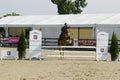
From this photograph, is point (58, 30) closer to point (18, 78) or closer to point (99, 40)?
point (99, 40)

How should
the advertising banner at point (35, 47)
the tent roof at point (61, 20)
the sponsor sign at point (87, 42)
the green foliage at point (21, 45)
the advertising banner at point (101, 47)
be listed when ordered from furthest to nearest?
the tent roof at point (61, 20) < the sponsor sign at point (87, 42) < the green foliage at point (21, 45) < the advertising banner at point (35, 47) < the advertising banner at point (101, 47)

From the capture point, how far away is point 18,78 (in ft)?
44.8

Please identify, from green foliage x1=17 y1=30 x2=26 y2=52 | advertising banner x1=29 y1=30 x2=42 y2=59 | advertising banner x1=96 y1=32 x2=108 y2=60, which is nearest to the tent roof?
advertising banner x1=96 y1=32 x2=108 y2=60

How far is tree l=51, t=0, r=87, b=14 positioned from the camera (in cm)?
6819

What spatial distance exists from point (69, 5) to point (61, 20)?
1049 inches

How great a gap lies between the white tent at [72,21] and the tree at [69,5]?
66.5 feet

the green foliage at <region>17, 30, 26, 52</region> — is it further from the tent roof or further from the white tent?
the tent roof

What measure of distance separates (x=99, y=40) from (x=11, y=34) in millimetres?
26325

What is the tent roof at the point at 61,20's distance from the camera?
38938 millimetres

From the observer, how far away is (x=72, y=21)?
41.2 metres

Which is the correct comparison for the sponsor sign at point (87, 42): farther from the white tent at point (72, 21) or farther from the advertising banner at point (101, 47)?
the advertising banner at point (101, 47)

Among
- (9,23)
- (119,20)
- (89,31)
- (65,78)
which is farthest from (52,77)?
(9,23)

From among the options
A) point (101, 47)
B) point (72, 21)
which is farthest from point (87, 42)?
point (101, 47)

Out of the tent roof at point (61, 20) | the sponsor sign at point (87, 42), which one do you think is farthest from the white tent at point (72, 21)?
the sponsor sign at point (87, 42)
